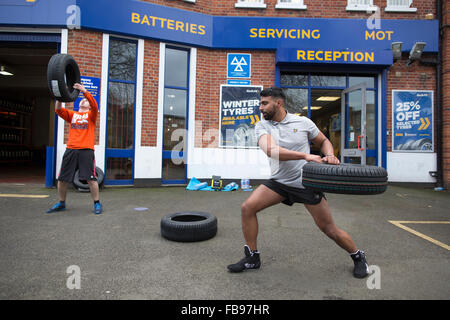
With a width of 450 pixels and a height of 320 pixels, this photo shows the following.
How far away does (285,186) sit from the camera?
2465mm

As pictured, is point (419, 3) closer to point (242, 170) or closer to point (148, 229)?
point (242, 170)

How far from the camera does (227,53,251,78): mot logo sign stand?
823cm

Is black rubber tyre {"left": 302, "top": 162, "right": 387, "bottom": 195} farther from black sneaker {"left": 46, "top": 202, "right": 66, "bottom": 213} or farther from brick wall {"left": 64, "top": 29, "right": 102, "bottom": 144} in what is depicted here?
brick wall {"left": 64, "top": 29, "right": 102, "bottom": 144}

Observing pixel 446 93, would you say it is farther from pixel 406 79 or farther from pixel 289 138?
pixel 289 138

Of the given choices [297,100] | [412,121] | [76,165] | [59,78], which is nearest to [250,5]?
[297,100]

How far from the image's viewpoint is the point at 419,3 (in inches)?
326

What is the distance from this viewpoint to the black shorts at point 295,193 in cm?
234

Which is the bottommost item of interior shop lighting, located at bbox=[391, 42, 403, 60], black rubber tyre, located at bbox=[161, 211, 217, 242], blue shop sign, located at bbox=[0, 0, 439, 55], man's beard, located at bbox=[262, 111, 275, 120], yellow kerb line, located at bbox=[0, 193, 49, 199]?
black rubber tyre, located at bbox=[161, 211, 217, 242]

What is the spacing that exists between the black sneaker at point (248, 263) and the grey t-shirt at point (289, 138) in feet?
2.45

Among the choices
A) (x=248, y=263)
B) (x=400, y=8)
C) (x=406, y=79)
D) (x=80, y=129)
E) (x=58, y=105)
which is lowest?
(x=248, y=263)

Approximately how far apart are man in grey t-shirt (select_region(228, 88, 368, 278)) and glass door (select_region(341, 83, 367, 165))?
5.88m

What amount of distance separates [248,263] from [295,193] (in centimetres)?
80

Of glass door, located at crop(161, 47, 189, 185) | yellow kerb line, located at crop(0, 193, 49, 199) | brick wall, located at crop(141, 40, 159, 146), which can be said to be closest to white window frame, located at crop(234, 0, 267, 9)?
glass door, located at crop(161, 47, 189, 185)

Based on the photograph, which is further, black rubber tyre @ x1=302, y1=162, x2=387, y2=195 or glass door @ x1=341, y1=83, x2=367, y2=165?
glass door @ x1=341, y1=83, x2=367, y2=165
